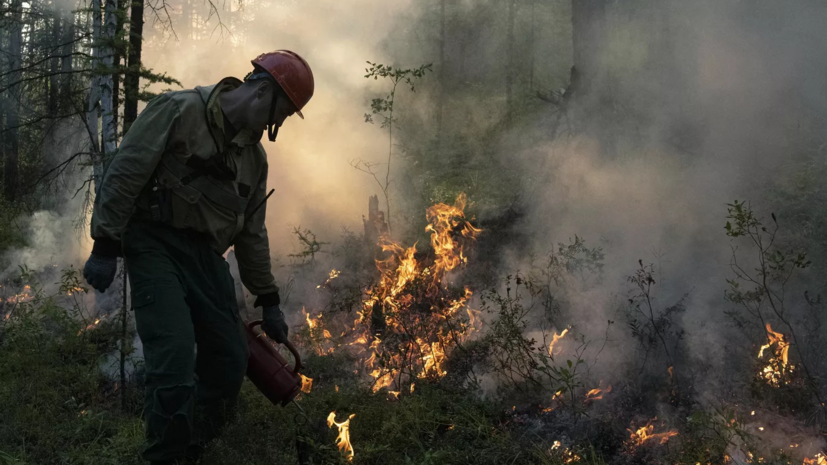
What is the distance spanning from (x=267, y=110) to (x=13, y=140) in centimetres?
1788

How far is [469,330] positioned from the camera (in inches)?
222

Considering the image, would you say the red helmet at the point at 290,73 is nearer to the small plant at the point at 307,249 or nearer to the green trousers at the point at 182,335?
the green trousers at the point at 182,335

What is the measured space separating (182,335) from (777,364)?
401cm

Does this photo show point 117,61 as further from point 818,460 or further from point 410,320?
point 818,460

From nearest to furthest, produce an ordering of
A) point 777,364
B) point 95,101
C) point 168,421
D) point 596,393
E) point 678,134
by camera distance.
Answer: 1. point 168,421
2. point 777,364
3. point 596,393
4. point 678,134
5. point 95,101

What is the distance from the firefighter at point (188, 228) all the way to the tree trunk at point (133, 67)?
3.07 meters

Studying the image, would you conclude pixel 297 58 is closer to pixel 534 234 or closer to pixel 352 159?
pixel 534 234

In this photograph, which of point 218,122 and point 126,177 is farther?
point 218,122

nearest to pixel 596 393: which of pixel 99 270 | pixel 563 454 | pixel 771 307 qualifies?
pixel 563 454

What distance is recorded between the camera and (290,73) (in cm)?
315

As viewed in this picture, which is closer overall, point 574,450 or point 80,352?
point 574,450

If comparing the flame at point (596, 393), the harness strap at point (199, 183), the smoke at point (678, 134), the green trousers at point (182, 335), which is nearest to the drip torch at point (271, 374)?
the green trousers at point (182, 335)

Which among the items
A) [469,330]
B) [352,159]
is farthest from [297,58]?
[352,159]

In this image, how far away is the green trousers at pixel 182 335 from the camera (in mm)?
2727
